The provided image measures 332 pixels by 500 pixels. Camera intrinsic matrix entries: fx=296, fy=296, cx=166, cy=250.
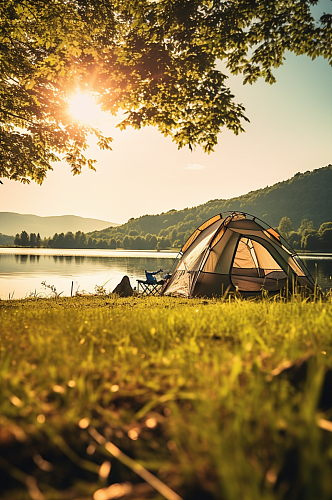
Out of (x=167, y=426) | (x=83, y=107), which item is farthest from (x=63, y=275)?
(x=167, y=426)

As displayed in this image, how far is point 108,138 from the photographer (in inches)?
472

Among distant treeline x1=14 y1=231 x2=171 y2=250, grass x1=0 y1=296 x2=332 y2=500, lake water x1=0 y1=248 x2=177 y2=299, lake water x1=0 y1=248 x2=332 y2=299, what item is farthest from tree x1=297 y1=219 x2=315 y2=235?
grass x1=0 y1=296 x2=332 y2=500

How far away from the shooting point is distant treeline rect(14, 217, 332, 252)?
11638cm

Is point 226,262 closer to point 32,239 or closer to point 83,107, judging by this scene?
point 83,107

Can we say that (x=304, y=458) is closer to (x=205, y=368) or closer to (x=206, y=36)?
(x=205, y=368)

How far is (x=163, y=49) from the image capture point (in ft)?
27.3

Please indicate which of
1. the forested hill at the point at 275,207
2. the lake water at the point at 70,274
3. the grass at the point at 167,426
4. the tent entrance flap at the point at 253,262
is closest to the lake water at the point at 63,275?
the lake water at the point at 70,274

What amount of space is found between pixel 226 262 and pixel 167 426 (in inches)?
356

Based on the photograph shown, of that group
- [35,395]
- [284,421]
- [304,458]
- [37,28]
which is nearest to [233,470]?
[304,458]

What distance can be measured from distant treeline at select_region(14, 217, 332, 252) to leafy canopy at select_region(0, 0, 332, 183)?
380 feet

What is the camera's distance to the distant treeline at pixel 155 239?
116375 mm

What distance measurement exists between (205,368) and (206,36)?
30.6 ft

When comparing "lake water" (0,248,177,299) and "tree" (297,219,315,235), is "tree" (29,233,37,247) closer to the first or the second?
"lake water" (0,248,177,299)

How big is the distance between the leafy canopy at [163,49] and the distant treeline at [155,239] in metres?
116
